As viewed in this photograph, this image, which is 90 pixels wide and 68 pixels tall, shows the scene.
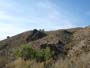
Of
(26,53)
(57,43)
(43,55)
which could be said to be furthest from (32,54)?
(57,43)

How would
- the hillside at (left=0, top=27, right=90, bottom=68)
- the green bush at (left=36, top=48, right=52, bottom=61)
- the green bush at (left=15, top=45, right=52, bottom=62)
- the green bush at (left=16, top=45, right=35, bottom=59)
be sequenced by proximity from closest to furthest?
the green bush at (left=36, top=48, right=52, bottom=61), the green bush at (left=15, top=45, right=52, bottom=62), the green bush at (left=16, top=45, right=35, bottom=59), the hillside at (left=0, top=27, right=90, bottom=68)

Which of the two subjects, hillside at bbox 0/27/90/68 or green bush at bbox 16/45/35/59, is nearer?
green bush at bbox 16/45/35/59

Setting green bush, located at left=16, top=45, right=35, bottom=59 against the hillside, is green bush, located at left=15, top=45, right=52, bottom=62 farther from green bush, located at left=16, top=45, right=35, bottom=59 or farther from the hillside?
the hillside

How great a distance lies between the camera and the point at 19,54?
64.7 ft

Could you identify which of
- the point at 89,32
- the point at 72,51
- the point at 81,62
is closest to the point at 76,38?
the point at 89,32

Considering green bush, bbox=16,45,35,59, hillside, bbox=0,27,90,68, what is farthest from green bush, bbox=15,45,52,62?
hillside, bbox=0,27,90,68

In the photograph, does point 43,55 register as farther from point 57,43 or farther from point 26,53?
point 57,43

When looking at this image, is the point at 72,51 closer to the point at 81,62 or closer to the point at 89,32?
the point at 89,32

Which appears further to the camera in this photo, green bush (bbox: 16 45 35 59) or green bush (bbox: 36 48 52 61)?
green bush (bbox: 16 45 35 59)

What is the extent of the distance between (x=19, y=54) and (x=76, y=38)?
722 cm

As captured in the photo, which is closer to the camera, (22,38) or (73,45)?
(73,45)

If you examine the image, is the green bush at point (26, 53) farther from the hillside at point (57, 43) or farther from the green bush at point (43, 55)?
the hillside at point (57, 43)

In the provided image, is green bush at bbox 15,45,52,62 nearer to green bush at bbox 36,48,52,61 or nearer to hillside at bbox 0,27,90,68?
green bush at bbox 36,48,52,61

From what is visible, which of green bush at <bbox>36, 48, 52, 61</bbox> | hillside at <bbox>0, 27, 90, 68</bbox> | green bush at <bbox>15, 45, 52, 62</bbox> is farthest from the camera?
hillside at <bbox>0, 27, 90, 68</bbox>
